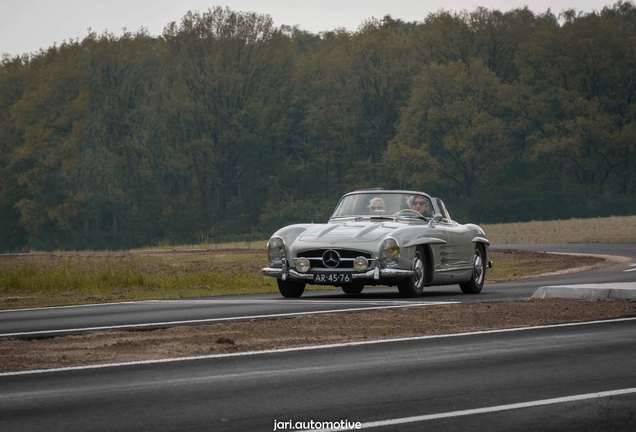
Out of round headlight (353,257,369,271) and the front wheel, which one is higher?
round headlight (353,257,369,271)

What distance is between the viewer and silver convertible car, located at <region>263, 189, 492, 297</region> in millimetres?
15633

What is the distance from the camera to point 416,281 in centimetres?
1620

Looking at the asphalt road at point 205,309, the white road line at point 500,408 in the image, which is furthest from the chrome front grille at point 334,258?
the white road line at point 500,408

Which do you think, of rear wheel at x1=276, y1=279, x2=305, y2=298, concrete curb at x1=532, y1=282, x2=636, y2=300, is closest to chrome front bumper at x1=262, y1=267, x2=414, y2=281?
rear wheel at x1=276, y1=279, x2=305, y2=298

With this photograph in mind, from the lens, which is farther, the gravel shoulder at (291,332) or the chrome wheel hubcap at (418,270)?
the chrome wheel hubcap at (418,270)

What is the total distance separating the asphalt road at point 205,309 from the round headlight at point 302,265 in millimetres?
477

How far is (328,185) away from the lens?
98125 mm

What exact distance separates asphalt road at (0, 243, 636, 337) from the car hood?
3.09 feet

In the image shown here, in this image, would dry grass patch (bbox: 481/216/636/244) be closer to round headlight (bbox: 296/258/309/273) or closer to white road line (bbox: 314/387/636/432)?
round headlight (bbox: 296/258/309/273)

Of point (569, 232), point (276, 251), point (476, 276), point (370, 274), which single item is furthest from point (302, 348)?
point (569, 232)

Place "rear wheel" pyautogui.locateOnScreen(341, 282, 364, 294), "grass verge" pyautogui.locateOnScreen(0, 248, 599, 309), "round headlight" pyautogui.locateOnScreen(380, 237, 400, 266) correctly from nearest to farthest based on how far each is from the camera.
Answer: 1. "round headlight" pyautogui.locateOnScreen(380, 237, 400, 266)
2. "rear wheel" pyautogui.locateOnScreen(341, 282, 364, 294)
3. "grass verge" pyautogui.locateOnScreen(0, 248, 599, 309)

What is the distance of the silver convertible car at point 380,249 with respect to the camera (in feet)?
51.3

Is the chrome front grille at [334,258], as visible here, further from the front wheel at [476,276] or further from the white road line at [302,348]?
the white road line at [302,348]
